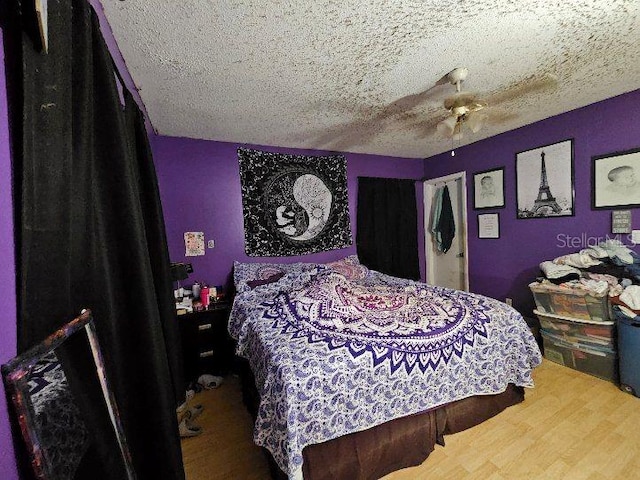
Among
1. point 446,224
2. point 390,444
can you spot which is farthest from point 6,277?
point 446,224

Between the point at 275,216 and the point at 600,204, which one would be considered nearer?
the point at 600,204

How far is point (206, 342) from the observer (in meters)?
2.61

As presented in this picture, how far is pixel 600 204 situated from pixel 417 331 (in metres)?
2.34

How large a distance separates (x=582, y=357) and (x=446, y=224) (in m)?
2.22

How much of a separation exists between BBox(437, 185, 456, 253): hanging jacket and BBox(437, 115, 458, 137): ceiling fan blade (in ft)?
7.51

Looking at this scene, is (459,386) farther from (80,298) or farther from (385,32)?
(385,32)

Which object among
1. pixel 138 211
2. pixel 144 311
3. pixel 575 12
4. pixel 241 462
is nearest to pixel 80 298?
pixel 144 311

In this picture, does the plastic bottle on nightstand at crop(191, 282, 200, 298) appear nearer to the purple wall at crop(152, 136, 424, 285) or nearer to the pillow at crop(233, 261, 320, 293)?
the purple wall at crop(152, 136, 424, 285)

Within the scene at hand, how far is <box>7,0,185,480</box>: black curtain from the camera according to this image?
59 cm

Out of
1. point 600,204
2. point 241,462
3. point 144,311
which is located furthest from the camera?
point 600,204

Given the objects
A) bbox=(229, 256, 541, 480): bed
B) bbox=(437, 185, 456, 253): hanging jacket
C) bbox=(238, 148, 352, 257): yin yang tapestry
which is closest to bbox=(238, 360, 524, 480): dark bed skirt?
bbox=(229, 256, 541, 480): bed

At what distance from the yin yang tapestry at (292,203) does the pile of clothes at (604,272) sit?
2277 mm

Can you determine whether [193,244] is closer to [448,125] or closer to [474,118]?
[448,125]

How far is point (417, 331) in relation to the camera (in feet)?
5.56
